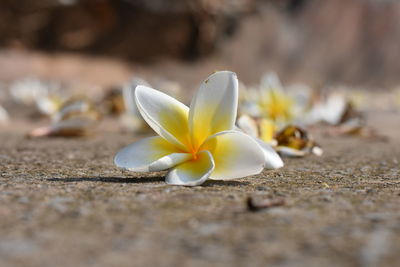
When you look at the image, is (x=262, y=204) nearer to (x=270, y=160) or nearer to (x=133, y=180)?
(x=270, y=160)

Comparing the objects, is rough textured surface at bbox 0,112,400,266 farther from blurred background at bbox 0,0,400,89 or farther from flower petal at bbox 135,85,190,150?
blurred background at bbox 0,0,400,89

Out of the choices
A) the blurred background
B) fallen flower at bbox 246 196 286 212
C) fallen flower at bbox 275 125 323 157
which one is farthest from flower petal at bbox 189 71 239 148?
the blurred background

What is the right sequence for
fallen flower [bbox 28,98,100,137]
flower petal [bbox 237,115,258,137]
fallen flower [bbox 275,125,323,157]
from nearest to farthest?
1. flower petal [bbox 237,115,258,137]
2. fallen flower [bbox 275,125,323,157]
3. fallen flower [bbox 28,98,100,137]

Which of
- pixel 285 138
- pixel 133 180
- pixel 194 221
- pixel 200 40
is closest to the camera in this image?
pixel 194 221

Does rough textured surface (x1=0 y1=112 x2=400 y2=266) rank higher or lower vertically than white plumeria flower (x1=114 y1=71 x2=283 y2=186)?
lower

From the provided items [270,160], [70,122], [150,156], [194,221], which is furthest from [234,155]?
[70,122]

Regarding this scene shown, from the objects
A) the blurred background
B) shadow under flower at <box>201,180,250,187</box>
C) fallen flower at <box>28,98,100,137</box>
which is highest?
the blurred background
